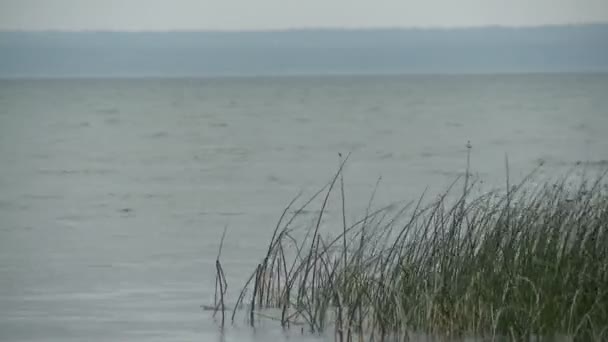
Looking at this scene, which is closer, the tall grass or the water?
the tall grass

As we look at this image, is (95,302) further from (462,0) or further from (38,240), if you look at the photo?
(462,0)

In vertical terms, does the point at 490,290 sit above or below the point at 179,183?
below

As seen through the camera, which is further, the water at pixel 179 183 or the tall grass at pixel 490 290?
the water at pixel 179 183

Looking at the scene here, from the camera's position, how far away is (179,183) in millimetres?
24703

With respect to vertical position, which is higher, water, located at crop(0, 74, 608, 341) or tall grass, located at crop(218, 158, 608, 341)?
water, located at crop(0, 74, 608, 341)

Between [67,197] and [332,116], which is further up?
[332,116]

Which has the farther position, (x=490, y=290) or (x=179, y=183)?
(x=179, y=183)

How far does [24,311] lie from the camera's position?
395 inches

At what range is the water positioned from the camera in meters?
10.2

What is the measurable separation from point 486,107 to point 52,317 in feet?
190

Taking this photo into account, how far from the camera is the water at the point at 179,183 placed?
1020 centimetres

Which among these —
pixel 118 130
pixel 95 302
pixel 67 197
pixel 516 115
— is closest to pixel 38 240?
pixel 95 302

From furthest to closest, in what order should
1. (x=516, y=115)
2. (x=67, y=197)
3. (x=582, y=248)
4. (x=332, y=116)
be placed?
(x=332, y=116) → (x=516, y=115) → (x=67, y=197) → (x=582, y=248)

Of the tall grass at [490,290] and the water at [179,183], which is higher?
the water at [179,183]
